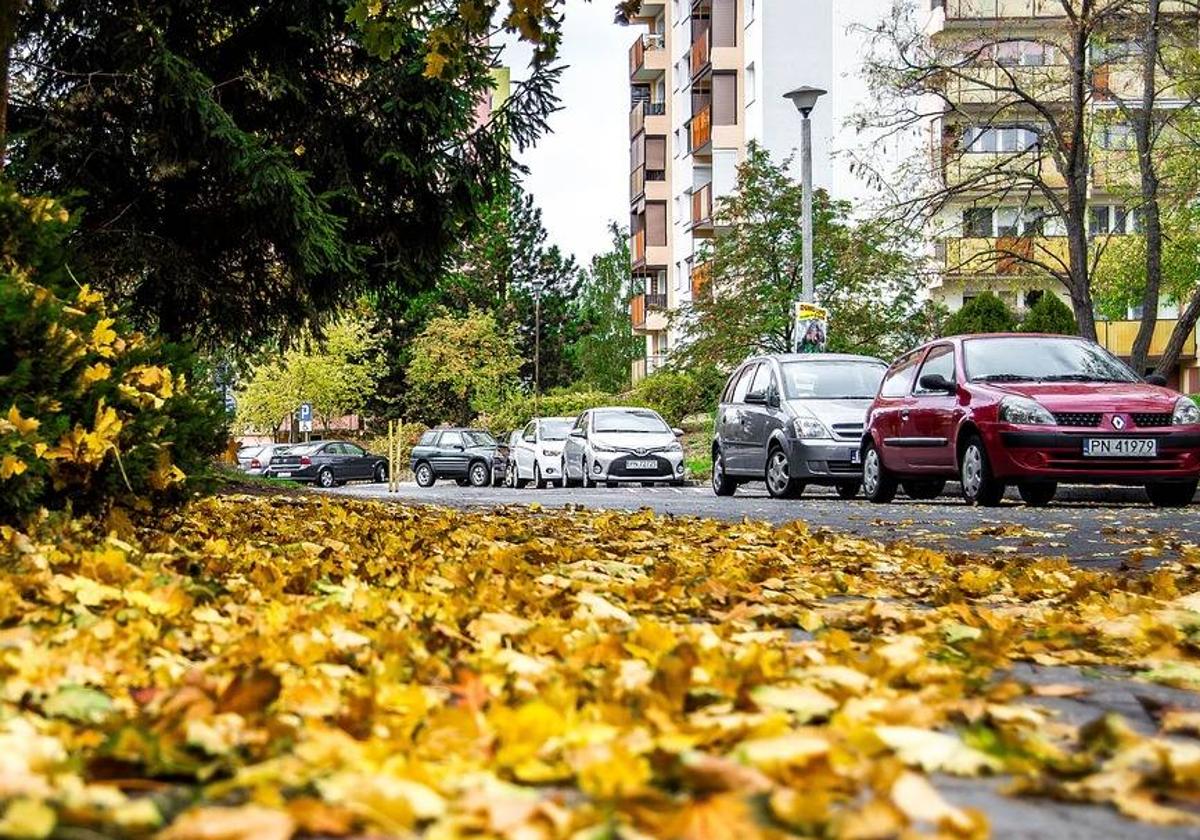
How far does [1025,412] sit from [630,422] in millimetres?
17190

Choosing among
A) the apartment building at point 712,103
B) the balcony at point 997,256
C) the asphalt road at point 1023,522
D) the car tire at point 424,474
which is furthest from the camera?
the apartment building at point 712,103

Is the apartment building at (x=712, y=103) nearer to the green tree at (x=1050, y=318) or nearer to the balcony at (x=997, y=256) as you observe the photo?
the balcony at (x=997, y=256)

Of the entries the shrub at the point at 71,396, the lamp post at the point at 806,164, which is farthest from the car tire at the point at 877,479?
the lamp post at the point at 806,164

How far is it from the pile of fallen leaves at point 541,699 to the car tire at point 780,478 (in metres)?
12.8

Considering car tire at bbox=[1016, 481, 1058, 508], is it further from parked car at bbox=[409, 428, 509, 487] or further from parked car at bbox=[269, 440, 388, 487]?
parked car at bbox=[269, 440, 388, 487]

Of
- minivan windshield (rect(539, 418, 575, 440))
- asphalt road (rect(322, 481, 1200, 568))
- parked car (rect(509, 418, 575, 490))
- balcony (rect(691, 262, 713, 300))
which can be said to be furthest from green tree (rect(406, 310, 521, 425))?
asphalt road (rect(322, 481, 1200, 568))

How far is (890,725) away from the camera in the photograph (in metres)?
3.03

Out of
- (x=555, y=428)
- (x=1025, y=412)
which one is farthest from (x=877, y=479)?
(x=555, y=428)

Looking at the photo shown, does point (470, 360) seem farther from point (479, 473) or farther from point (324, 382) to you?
point (479, 473)

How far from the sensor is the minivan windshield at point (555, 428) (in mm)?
36125

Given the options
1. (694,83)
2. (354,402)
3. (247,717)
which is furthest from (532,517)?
(354,402)

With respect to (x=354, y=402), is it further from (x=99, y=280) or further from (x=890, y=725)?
(x=890, y=725)

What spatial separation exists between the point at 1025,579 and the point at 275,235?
12045mm

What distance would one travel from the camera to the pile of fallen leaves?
2.35 metres
